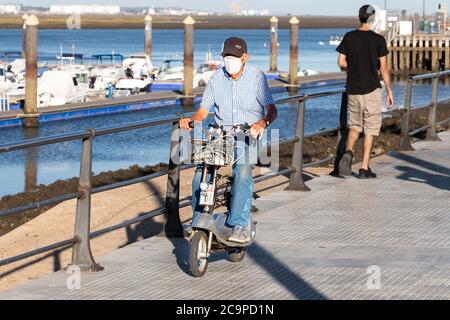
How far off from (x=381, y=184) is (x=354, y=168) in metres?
2.02

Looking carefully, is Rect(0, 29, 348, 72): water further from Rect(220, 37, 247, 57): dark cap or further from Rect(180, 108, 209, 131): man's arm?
Rect(220, 37, 247, 57): dark cap

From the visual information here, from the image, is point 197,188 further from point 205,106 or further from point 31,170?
point 31,170

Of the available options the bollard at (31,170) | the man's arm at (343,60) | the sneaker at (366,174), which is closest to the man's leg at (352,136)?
the sneaker at (366,174)

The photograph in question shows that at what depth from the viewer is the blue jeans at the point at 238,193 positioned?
8.73 meters

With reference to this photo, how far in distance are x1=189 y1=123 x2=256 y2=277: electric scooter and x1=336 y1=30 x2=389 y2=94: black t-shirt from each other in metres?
4.73

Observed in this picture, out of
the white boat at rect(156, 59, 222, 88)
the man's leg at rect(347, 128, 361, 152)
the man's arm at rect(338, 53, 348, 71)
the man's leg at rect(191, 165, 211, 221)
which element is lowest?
the white boat at rect(156, 59, 222, 88)

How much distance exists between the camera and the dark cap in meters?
8.71

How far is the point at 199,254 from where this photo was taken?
8609 millimetres

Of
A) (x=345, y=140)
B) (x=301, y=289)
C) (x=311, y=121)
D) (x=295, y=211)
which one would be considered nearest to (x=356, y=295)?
(x=301, y=289)

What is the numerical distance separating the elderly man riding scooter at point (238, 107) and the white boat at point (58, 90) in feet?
129

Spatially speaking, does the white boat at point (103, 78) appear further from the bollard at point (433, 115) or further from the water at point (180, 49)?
the bollard at point (433, 115)

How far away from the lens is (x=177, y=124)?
1021cm

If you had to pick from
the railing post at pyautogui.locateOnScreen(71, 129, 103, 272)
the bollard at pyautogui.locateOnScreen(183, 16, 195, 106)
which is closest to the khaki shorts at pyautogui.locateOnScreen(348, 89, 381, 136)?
the railing post at pyautogui.locateOnScreen(71, 129, 103, 272)
